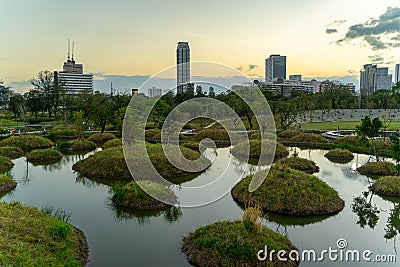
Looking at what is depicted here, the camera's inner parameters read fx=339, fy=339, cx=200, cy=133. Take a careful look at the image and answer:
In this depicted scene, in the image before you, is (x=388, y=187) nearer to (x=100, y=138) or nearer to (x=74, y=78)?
(x=100, y=138)

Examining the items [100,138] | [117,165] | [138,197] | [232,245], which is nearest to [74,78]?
[100,138]

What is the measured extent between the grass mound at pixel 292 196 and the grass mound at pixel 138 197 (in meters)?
2.80

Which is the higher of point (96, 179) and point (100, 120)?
point (100, 120)

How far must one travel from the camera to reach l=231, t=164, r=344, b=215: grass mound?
37.0 feet

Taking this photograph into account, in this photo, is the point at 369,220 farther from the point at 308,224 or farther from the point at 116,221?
the point at 116,221

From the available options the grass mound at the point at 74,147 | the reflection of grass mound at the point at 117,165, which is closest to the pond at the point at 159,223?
the reflection of grass mound at the point at 117,165

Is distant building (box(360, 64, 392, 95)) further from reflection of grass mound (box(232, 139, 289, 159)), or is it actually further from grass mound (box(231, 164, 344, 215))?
grass mound (box(231, 164, 344, 215))

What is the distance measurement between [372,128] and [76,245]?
15476 mm

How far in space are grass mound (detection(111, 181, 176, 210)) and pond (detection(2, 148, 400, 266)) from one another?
0.38 meters

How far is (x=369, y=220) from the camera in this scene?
11133mm

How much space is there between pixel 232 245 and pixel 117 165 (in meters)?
9.85

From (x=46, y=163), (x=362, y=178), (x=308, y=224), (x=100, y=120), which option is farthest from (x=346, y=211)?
(x=100, y=120)

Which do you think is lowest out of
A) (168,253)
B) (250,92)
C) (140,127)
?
(168,253)

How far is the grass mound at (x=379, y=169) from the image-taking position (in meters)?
16.6
